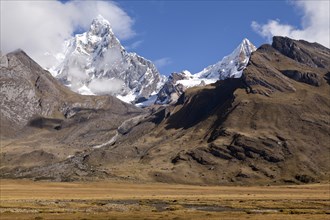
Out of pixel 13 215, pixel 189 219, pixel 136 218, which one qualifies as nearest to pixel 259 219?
pixel 189 219

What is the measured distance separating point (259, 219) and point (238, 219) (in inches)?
136

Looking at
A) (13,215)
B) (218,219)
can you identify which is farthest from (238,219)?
(13,215)

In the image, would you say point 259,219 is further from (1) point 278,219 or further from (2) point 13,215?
(2) point 13,215

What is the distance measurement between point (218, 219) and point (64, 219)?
2539 cm

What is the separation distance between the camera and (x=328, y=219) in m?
83.8

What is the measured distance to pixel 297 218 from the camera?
281 ft

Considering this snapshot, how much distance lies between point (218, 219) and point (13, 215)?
117 feet

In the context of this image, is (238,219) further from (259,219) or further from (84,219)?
(84,219)

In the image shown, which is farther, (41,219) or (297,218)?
(297,218)

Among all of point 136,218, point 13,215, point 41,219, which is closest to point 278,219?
point 136,218

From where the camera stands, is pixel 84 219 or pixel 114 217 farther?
pixel 114 217

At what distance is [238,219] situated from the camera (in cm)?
8369

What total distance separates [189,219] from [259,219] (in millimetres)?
11670

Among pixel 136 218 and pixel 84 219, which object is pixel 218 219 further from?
pixel 84 219
